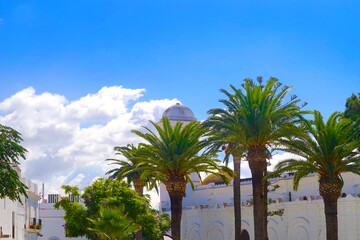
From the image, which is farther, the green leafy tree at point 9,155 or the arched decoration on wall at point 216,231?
the arched decoration on wall at point 216,231

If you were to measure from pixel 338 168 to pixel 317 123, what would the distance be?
8.70 ft

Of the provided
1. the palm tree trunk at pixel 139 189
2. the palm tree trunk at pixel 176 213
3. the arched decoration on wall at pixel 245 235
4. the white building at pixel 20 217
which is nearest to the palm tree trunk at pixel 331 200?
the palm tree trunk at pixel 176 213

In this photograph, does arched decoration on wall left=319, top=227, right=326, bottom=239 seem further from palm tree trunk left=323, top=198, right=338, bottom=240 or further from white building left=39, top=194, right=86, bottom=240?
white building left=39, top=194, right=86, bottom=240

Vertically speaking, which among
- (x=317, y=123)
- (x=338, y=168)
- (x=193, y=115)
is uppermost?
(x=193, y=115)

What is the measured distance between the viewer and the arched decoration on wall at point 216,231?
220 ft

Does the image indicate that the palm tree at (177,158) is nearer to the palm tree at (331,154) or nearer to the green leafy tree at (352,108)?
the palm tree at (331,154)

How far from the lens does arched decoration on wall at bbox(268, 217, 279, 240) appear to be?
58688 mm

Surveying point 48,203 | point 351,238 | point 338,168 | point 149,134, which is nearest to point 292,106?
point 338,168

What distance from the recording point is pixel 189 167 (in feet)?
144

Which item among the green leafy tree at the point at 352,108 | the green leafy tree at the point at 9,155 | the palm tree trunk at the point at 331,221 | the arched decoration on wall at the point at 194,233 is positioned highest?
the green leafy tree at the point at 352,108

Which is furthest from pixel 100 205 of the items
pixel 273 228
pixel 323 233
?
pixel 273 228

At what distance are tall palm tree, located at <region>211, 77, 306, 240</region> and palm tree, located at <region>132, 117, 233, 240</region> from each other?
3.29 meters

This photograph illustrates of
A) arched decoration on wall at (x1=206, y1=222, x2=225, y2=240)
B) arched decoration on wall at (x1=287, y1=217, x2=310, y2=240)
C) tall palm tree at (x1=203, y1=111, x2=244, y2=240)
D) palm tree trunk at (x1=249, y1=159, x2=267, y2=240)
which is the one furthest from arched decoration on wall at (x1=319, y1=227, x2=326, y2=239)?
arched decoration on wall at (x1=206, y1=222, x2=225, y2=240)

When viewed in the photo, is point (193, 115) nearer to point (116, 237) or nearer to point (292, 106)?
point (292, 106)
